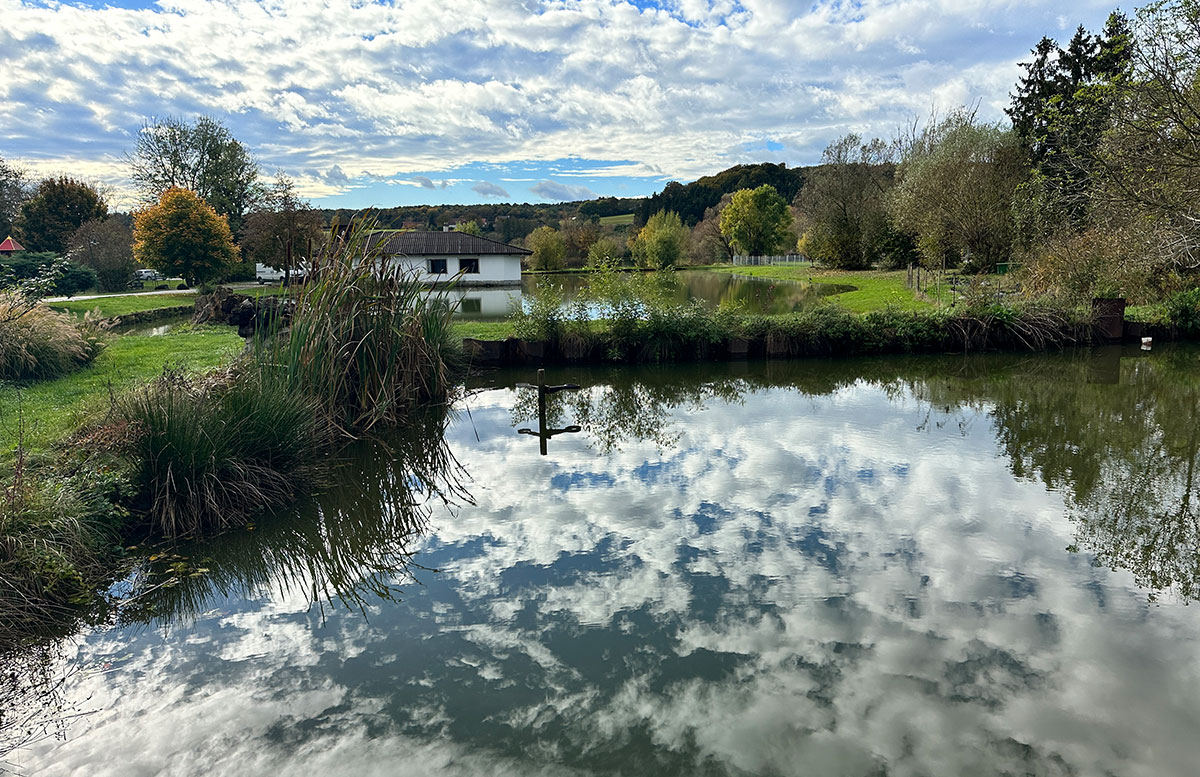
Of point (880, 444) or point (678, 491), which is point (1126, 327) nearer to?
point (880, 444)

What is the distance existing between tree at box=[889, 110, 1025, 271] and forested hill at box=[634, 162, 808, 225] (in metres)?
49.5

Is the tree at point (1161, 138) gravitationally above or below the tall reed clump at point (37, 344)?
above

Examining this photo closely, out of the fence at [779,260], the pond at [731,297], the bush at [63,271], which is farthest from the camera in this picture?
the fence at [779,260]

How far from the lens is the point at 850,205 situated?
3691 centimetres

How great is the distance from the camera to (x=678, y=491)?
20.4ft

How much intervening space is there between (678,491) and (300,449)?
3.37 m

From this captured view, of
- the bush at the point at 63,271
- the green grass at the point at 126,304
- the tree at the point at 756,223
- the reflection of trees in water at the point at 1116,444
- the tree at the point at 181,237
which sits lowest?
the reflection of trees in water at the point at 1116,444

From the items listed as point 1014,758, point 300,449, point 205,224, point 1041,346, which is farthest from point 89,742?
point 205,224

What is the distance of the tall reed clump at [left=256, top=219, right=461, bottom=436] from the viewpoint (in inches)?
278

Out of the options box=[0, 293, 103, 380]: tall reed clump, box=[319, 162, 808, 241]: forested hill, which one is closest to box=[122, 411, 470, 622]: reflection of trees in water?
box=[0, 293, 103, 380]: tall reed clump

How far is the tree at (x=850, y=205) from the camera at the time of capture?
35219 millimetres

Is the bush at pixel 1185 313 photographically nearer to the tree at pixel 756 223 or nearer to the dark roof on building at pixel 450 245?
the dark roof on building at pixel 450 245

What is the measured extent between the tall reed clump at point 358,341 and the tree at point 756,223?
49.8 meters

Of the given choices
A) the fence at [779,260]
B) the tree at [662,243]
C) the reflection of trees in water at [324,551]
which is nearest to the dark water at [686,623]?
the reflection of trees in water at [324,551]
